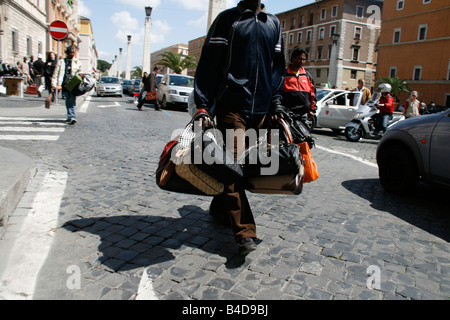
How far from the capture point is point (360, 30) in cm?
6053

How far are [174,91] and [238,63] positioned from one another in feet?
48.8

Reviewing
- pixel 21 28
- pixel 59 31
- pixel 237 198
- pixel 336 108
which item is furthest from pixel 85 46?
pixel 237 198

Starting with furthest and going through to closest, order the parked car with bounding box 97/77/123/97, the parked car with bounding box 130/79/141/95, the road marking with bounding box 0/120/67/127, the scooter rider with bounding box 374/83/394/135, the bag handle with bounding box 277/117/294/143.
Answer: the parked car with bounding box 130/79/141/95, the parked car with bounding box 97/77/123/97, the scooter rider with bounding box 374/83/394/135, the road marking with bounding box 0/120/67/127, the bag handle with bounding box 277/117/294/143

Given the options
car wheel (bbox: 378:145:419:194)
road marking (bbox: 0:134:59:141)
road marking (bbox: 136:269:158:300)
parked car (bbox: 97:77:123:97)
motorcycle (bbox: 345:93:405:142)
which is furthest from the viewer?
parked car (bbox: 97:77:123:97)

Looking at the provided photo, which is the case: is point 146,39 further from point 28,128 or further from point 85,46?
point 85,46

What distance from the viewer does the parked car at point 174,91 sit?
1705 centimetres

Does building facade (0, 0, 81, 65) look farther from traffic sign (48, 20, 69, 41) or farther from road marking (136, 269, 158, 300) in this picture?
road marking (136, 269, 158, 300)

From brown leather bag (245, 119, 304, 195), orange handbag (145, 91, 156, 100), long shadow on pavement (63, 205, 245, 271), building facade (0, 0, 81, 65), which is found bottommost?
long shadow on pavement (63, 205, 245, 271)

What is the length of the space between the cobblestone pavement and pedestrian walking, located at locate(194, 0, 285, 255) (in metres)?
0.40

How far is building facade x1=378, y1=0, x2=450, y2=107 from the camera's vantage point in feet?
133

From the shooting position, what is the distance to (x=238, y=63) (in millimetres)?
2660

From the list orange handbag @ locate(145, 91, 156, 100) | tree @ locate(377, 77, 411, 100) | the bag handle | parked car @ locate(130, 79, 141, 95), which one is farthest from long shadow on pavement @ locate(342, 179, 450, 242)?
tree @ locate(377, 77, 411, 100)
